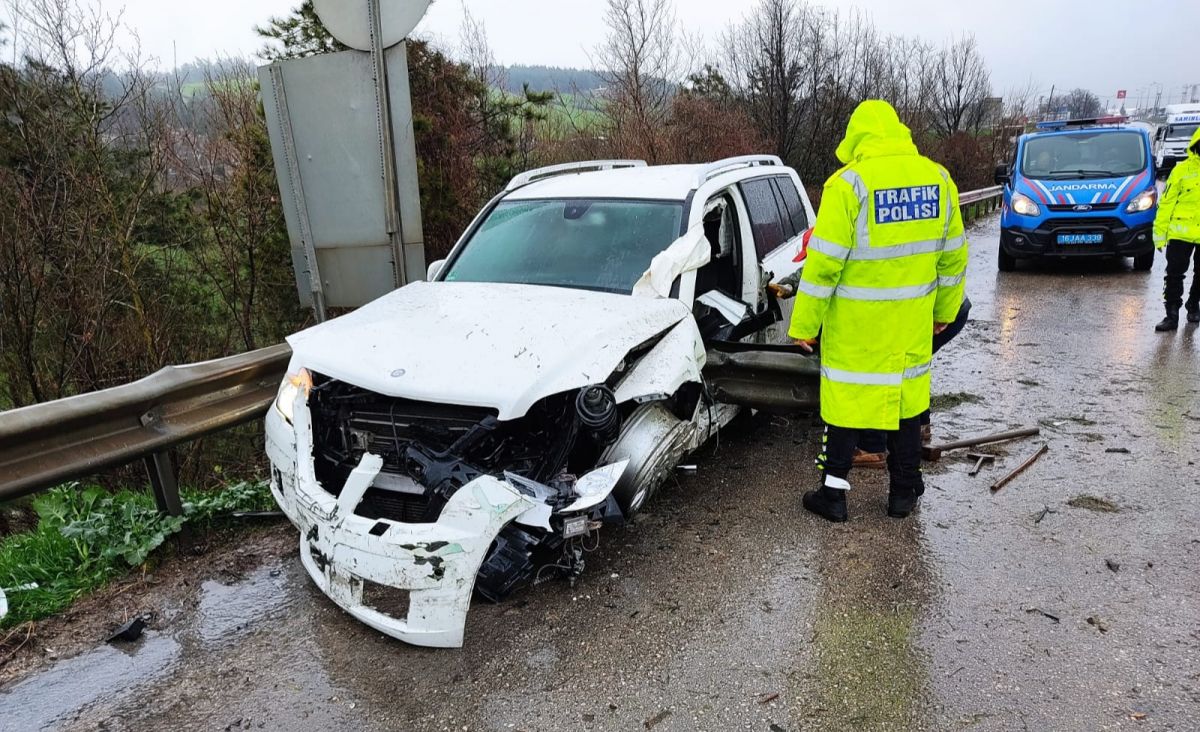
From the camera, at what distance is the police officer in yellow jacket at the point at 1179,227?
6988mm

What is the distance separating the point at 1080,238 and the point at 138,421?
10.8 m

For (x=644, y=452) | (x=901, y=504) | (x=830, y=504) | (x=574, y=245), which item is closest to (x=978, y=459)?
(x=901, y=504)

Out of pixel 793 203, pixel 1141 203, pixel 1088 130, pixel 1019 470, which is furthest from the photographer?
pixel 1088 130

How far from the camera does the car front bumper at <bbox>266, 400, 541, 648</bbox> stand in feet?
9.03

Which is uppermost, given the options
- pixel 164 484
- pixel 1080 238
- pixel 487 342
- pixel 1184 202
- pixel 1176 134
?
pixel 1176 134

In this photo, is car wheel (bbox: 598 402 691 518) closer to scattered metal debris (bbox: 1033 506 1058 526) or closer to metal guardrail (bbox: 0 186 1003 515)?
scattered metal debris (bbox: 1033 506 1058 526)

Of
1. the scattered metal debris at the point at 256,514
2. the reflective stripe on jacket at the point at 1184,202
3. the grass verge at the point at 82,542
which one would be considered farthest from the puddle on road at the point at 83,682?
the reflective stripe on jacket at the point at 1184,202

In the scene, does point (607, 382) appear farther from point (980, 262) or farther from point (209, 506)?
point (980, 262)

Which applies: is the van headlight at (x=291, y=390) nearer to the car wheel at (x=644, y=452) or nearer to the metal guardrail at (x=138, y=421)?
the metal guardrail at (x=138, y=421)

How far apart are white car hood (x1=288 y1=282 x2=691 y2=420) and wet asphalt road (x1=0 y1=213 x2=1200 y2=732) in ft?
3.12

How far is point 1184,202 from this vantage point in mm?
7043

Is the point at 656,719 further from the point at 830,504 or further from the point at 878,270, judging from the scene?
the point at 878,270

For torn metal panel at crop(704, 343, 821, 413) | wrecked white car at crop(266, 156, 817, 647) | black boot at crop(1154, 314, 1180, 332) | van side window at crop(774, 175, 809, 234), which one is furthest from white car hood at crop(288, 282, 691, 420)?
black boot at crop(1154, 314, 1180, 332)

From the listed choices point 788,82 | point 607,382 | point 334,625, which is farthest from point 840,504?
point 788,82
